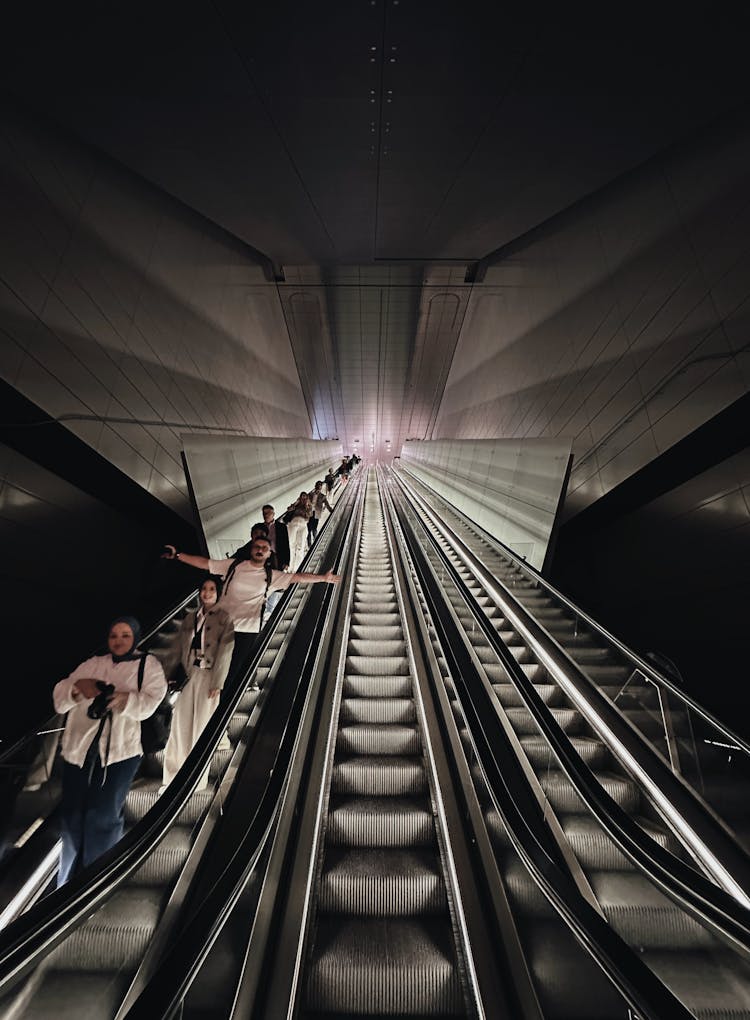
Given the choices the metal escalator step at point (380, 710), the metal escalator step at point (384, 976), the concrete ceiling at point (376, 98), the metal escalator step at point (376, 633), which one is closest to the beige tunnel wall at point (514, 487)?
the metal escalator step at point (376, 633)

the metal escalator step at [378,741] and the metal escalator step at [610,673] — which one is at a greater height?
the metal escalator step at [610,673]

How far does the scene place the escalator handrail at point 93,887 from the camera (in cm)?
123

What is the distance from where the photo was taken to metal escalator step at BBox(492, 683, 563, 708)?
11.8 ft

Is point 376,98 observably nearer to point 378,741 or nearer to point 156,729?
point 378,741

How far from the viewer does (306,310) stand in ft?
59.1

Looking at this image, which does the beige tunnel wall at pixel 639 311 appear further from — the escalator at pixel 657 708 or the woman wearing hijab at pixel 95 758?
the woman wearing hijab at pixel 95 758

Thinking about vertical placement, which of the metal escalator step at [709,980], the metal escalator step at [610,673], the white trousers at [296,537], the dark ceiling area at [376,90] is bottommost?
the metal escalator step at [709,980]

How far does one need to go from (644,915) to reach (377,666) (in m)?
2.54

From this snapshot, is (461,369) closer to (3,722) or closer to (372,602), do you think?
(372,602)

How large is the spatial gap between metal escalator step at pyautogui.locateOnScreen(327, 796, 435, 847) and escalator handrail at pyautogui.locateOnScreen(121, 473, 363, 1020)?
0.51 meters

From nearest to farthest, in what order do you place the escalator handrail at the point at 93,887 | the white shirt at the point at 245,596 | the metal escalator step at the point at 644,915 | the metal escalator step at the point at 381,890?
the escalator handrail at the point at 93,887 → the metal escalator step at the point at 644,915 → the metal escalator step at the point at 381,890 → the white shirt at the point at 245,596

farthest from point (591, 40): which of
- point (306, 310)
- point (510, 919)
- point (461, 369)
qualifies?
point (461, 369)

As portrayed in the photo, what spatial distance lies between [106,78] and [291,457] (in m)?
10.4

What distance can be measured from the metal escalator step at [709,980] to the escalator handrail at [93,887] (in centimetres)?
191
